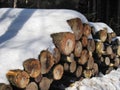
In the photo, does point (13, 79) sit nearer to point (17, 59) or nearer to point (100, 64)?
point (17, 59)

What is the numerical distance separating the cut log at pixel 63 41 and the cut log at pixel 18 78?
1092mm

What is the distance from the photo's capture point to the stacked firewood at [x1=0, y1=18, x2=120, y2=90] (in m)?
5.78

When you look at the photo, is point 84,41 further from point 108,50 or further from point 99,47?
point 108,50

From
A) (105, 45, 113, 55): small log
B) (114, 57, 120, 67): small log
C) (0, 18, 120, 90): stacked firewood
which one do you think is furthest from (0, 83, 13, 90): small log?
(114, 57, 120, 67): small log

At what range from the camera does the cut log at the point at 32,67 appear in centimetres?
573

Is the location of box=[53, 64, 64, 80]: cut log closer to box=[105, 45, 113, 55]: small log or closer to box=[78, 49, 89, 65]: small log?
box=[78, 49, 89, 65]: small log

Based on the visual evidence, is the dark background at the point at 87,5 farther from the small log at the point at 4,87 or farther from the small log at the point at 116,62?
the small log at the point at 4,87

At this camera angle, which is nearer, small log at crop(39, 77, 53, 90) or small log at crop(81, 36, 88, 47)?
small log at crop(39, 77, 53, 90)

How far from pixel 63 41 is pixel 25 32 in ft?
2.40

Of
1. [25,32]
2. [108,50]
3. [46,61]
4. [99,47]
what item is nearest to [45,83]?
[46,61]

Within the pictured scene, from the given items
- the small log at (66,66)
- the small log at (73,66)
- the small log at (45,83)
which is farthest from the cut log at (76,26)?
the small log at (45,83)

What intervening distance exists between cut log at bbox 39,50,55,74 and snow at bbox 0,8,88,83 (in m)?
0.09

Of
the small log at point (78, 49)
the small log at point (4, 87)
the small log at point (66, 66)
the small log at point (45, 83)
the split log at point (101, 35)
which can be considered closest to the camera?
the small log at point (4, 87)

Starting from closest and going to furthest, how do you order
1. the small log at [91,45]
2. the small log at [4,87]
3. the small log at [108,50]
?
the small log at [4,87], the small log at [91,45], the small log at [108,50]
